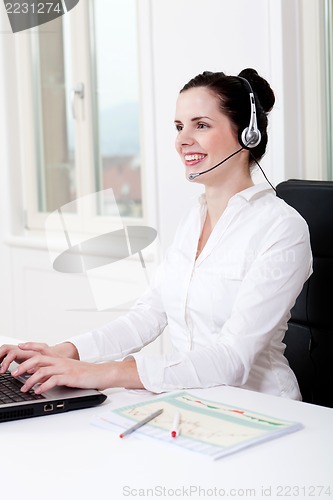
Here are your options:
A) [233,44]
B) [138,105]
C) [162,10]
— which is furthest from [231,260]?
[138,105]

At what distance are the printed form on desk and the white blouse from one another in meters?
0.14

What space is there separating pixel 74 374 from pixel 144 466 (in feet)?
1.17

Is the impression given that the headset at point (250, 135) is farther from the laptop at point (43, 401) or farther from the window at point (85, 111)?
the window at point (85, 111)

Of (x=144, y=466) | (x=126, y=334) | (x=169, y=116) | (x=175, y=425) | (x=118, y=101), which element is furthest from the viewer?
(x=118, y=101)

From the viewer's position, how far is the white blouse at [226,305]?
1.48 meters

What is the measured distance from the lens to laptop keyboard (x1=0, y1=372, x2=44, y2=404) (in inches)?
50.3

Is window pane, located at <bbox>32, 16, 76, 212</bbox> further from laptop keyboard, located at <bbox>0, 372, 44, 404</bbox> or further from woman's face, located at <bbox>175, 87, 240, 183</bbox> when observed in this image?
laptop keyboard, located at <bbox>0, 372, 44, 404</bbox>

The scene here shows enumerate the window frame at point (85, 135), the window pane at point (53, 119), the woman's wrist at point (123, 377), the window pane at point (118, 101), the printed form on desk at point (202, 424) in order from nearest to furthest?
1. the printed form on desk at point (202, 424)
2. the woman's wrist at point (123, 377)
3. the window frame at point (85, 135)
4. the window pane at point (118, 101)
5. the window pane at point (53, 119)

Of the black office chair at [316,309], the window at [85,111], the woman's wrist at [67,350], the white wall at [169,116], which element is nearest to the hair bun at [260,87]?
the black office chair at [316,309]

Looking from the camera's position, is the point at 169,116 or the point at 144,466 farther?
the point at 169,116

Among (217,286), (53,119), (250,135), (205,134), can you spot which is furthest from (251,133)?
(53,119)

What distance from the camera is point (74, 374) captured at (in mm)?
1347

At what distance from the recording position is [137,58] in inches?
118

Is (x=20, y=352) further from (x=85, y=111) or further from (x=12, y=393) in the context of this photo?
(x=85, y=111)
